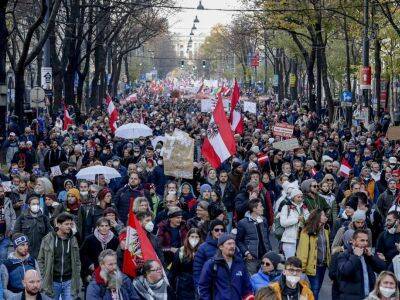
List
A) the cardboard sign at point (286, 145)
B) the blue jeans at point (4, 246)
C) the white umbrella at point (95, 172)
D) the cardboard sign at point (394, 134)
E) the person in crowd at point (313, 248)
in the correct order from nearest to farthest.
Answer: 1. the person in crowd at point (313, 248)
2. the blue jeans at point (4, 246)
3. the white umbrella at point (95, 172)
4. the cardboard sign at point (286, 145)
5. the cardboard sign at point (394, 134)

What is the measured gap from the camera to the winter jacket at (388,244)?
11.9 meters

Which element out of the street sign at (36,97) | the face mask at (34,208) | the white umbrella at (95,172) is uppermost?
the street sign at (36,97)

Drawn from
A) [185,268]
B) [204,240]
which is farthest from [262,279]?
[204,240]

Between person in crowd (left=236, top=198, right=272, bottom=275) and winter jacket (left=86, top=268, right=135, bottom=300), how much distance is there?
2875 millimetres

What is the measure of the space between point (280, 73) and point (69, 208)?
212 ft

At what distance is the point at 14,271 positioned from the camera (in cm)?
1004

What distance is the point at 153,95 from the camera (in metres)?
97.4

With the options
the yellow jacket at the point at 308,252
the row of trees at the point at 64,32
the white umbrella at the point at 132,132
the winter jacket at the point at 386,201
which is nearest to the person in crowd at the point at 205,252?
the yellow jacket at the point at 308,252

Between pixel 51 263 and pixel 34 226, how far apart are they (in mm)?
1734

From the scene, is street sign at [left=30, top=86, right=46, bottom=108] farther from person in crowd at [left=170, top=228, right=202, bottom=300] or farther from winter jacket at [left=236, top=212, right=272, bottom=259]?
person in crowd at [left=170, top=228, right=202, bottom=300]

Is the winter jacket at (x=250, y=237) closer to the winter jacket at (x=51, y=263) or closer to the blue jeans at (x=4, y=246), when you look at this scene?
the winter jacket at (x=51, y=263)

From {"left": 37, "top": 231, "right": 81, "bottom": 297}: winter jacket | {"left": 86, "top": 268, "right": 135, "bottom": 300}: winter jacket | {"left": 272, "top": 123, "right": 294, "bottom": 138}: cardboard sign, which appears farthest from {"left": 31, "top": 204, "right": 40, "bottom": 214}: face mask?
{"left": 272, "top": 123, "right": 294, "bottom": 138}: cardboard sign

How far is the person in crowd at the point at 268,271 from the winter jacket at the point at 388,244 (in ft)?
8.28

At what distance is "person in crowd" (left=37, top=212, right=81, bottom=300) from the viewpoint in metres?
10.9
